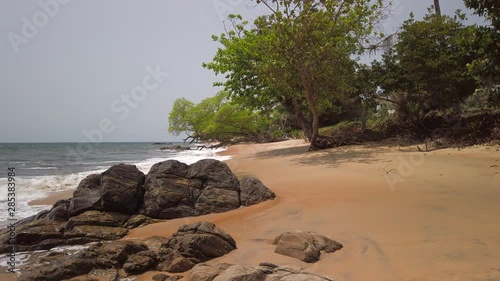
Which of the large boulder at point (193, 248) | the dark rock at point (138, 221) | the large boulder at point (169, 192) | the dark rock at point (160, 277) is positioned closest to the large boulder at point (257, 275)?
the dark rock at point (160, 277)

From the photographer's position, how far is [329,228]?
5250 millimetres

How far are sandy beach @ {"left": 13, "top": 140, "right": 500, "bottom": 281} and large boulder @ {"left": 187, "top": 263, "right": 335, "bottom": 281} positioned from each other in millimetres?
595

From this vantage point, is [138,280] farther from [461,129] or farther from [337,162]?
[461,129]

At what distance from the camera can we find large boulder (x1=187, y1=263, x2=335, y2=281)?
2945mm

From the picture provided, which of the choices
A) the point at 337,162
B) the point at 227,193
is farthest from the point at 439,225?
the point at 337,162

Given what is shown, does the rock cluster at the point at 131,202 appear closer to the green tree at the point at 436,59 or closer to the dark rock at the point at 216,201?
the dark rock at the point at 216,201

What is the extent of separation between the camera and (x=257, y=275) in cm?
318

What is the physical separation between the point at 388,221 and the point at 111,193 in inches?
239

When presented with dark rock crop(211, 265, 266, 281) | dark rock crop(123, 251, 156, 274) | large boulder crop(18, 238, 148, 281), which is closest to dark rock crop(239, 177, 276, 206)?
large boulder crop(18, 238, 148, 281)

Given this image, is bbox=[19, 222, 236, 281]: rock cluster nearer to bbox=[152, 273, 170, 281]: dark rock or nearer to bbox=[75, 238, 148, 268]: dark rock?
bbox=[75, 238, 148, 268]: dark rock

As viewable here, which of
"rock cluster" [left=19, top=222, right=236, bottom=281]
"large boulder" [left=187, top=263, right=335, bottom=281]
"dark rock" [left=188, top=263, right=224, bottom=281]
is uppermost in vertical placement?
"large boulder" [left=187, top=263, right=335, bottom=281]

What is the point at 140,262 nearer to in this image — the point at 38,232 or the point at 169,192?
the point at 38,232

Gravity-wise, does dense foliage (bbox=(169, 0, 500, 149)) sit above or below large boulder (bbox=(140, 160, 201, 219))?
above

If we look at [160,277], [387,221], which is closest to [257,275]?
[160,277]
